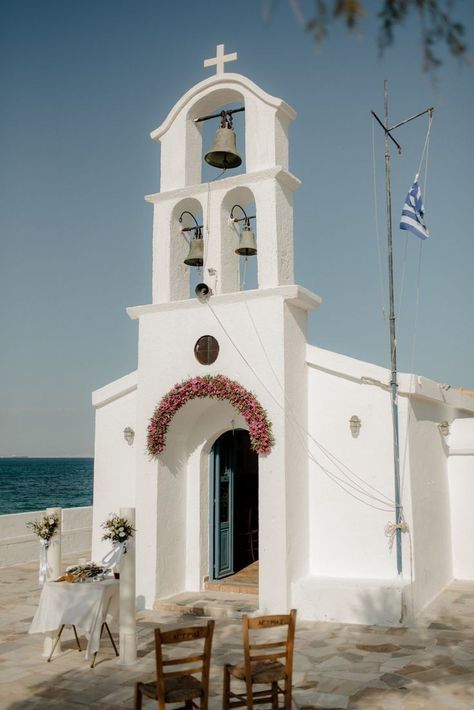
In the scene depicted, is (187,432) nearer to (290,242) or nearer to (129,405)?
(129,405)

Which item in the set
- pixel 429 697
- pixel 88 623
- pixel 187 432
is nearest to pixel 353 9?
pixel 429 697

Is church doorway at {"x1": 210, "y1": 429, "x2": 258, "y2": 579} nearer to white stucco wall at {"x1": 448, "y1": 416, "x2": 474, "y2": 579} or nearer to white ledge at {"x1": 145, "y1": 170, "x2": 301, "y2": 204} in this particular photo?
white stucco wall at {"x1": 448, "y1": 416, "x2": 474, "y2": 579}

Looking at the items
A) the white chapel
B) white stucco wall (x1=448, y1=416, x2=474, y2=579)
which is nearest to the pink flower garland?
the white chapel

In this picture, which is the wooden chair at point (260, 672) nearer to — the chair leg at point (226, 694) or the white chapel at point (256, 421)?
the chair leg at point (226, 694)

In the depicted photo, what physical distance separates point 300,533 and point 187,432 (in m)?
2.75

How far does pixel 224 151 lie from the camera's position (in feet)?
35.6

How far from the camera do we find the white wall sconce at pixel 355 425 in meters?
10.6

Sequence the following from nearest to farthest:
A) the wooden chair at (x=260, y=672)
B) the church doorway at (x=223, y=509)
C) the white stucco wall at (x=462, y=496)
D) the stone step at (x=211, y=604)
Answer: the wooden chair at (x=260, y=672) < the stone step at (x=211, y=604) < the church doorway at (x=223, y=509) < the white stucco wall at (x=462, y=496)

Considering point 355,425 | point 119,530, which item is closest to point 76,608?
point 119,530

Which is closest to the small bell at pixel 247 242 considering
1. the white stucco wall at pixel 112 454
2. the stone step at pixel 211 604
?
the white stucco wall at pixel 112 454

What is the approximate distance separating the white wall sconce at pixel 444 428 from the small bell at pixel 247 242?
4.86m

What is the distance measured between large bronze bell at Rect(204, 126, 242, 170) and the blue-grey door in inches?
191

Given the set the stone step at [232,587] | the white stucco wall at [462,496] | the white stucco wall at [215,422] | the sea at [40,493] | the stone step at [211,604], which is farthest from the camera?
the sea at [40,493]

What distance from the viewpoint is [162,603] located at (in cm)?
1077
